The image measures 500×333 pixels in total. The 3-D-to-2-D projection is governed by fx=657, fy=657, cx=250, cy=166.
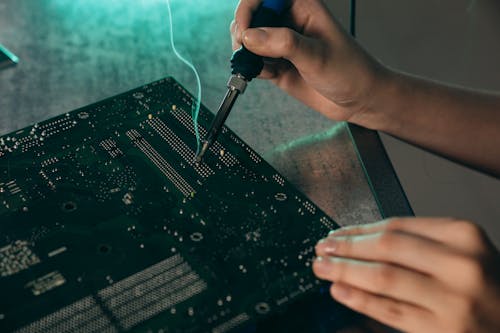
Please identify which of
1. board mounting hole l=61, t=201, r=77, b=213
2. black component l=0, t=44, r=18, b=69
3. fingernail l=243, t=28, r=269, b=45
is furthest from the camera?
black component l=0, t=44, r=18, b=69

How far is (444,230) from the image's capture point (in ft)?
2.40

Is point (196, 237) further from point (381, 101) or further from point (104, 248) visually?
point (381, 101)

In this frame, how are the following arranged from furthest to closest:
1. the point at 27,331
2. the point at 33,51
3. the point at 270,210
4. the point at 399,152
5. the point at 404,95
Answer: the point at 399,152
the point at 33,51
the point at 404,95
the point at 270,210
the point at 27,331

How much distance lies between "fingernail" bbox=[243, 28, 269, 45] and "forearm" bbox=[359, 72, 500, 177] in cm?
26

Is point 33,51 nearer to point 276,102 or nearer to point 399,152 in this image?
point 276,102

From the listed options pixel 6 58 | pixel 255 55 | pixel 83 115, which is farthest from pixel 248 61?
pixel 6 58

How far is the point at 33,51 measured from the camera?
1.26m

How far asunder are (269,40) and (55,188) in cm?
36

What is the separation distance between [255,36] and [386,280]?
1.30 feet

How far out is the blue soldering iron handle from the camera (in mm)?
958

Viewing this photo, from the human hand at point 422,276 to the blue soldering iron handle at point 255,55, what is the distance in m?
0.33

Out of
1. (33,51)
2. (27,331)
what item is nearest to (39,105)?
(33,51)

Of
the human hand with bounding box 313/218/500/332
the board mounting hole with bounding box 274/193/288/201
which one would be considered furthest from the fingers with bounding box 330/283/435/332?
the board mounting hole with bounding box 274/193/288/201

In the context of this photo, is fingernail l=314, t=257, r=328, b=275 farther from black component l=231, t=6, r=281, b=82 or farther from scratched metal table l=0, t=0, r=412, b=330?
black component l=231, t=6, r=281, b=82
